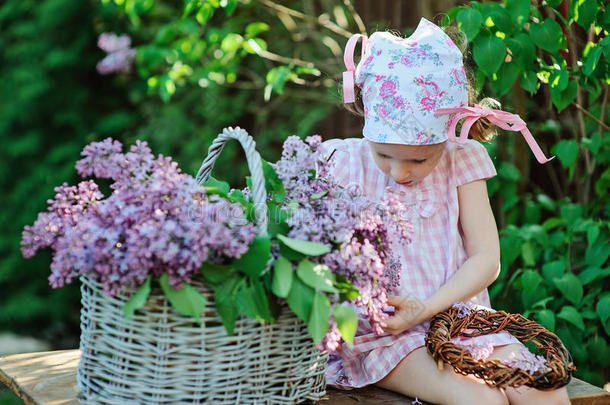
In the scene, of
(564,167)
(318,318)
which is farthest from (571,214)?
(318,318)

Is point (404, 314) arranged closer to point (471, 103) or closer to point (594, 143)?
point (471, 103)

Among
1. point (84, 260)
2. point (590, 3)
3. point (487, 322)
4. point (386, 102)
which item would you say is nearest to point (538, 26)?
point (590, 3)

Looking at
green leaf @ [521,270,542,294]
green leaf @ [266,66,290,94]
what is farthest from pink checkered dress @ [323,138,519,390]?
green leaf @ [266,66,290,94]

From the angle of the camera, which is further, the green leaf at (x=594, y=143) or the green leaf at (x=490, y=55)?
the green leaf at (x=594, y=143)

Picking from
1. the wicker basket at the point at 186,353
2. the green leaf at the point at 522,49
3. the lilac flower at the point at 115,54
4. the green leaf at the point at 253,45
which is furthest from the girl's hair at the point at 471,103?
the lilac flower at the point at 115,54

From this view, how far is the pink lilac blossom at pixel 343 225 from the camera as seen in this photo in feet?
4.59

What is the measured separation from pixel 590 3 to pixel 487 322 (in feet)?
3.34

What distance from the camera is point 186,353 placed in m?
1.37

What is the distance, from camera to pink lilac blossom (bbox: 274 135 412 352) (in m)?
1.40

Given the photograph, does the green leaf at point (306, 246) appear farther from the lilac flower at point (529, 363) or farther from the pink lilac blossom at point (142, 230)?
the lilac flower at point (529, 363)

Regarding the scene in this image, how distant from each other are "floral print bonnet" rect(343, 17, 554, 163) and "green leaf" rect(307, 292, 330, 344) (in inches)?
22.3

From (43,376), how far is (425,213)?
1.08m

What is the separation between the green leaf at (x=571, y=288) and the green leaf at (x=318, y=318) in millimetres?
1326

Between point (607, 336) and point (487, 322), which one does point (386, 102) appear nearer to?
point (487, 322)
